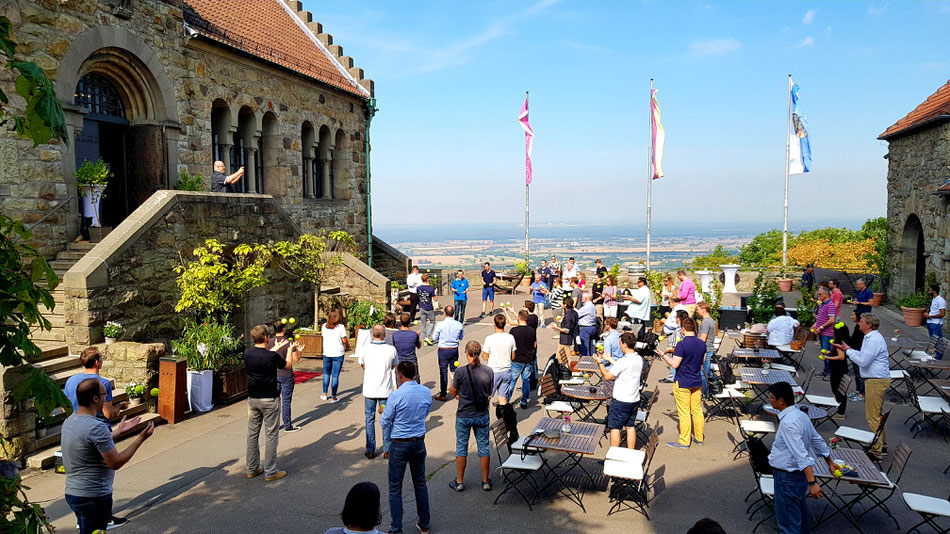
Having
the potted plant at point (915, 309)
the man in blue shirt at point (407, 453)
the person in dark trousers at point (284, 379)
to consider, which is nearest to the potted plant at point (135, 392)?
the person in dark trousers at point (284, 379)

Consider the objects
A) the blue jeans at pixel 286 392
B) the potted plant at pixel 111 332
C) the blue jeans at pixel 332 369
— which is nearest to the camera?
the blue jeans at pixel 286 392

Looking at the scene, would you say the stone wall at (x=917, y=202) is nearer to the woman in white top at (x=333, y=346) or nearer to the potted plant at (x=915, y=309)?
the potted plant at (x=915, y=309)

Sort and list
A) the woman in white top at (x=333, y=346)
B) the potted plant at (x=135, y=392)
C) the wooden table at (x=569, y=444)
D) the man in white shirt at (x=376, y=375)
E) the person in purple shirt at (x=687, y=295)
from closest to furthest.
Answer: the wooden table at (x=569, y=444) < the man in white shirt at (x=376, y=375) < the potted plant at (x=135, y=392) < the woman in white top at (x=333, y=346) < the person in purple shirt at (x=687, y=295)

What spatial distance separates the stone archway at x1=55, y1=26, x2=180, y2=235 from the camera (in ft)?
41.0

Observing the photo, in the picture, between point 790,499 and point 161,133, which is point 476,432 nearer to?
point 790,499

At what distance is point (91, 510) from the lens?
5.84 m

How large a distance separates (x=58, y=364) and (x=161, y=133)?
6.72 meters

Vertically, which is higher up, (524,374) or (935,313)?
(935,313)

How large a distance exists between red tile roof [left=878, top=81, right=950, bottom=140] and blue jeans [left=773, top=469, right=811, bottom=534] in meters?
16.8

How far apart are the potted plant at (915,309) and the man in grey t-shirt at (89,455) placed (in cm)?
2137

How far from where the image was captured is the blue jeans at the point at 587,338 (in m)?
14.5

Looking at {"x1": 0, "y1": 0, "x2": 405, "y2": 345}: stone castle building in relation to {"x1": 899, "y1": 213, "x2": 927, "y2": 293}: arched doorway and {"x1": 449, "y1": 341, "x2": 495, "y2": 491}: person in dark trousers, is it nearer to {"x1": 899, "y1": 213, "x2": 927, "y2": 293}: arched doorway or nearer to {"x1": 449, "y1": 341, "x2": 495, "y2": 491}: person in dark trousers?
{"x1": 449, "y1": 341, "x2": 495, "y2": 491}: person in dark trousers

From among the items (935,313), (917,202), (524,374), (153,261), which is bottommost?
(524,374)

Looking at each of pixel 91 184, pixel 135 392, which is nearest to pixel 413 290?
pixel 91 184
